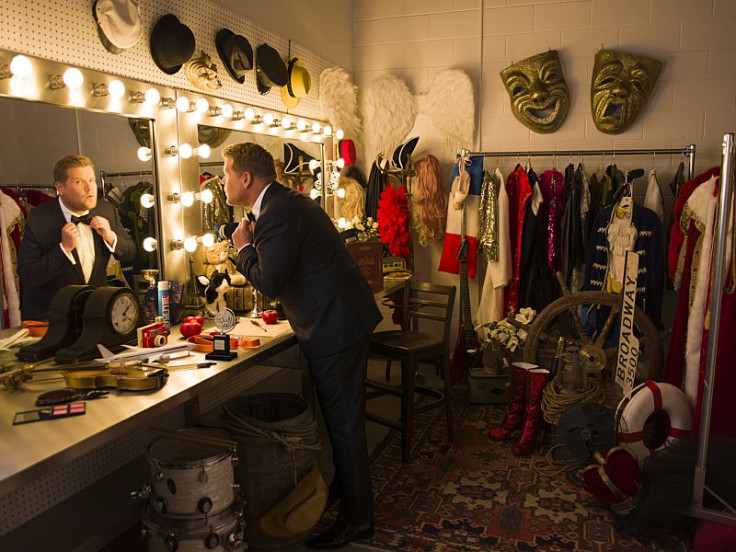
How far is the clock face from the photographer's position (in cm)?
248

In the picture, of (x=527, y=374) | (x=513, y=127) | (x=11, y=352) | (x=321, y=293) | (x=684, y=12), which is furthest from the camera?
(x=513, y=127)

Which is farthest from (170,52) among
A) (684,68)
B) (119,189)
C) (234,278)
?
(684,68)

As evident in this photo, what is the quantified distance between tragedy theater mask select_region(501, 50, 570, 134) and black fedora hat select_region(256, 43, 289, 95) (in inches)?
66.7

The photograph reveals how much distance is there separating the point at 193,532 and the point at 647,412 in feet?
7.16

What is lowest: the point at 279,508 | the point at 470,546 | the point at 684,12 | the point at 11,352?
the point at 470,546

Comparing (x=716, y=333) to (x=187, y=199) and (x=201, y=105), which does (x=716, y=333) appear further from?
(x=201, y=105)

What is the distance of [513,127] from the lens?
4723mm

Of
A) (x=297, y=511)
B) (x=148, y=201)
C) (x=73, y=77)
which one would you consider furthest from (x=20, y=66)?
(x=297, y=511)

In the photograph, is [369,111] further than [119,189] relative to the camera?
Yes

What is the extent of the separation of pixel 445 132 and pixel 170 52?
2.44 meters

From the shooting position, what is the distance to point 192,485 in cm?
213

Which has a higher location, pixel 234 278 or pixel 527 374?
pixel 234 278

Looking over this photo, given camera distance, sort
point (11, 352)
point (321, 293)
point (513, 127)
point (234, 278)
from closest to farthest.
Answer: point (11, 352) < point (321, 293) < point (234, 278) < point (513, 127)

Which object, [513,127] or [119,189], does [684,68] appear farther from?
[119,189]
